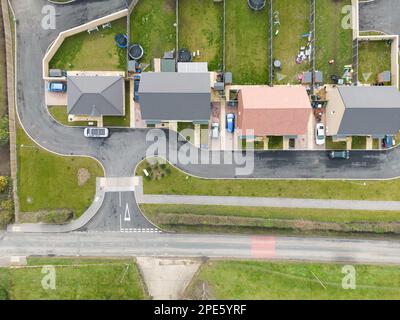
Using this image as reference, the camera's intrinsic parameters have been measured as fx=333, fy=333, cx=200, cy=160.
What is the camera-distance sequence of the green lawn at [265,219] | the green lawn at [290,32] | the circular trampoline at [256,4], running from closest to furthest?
the circular trampoline at [256,4]
the green lawn at [265,219]
the green lawn at [290,32]

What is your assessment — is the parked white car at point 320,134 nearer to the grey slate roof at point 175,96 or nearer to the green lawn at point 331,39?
the green lawn at point 331,39

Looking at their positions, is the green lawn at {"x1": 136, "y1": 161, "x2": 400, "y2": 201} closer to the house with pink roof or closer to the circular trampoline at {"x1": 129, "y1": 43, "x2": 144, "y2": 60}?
the house with pink roof

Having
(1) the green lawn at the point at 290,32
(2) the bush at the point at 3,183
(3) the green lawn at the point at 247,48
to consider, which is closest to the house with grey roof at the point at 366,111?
(1) the green lawn at the point at 290,32

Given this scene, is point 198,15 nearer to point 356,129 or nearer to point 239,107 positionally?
point 239,107

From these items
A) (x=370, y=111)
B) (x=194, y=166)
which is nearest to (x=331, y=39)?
(x=370, y=111)

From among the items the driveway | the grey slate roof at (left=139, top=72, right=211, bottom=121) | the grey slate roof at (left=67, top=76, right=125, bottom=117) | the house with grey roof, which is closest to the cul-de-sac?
the driveway
